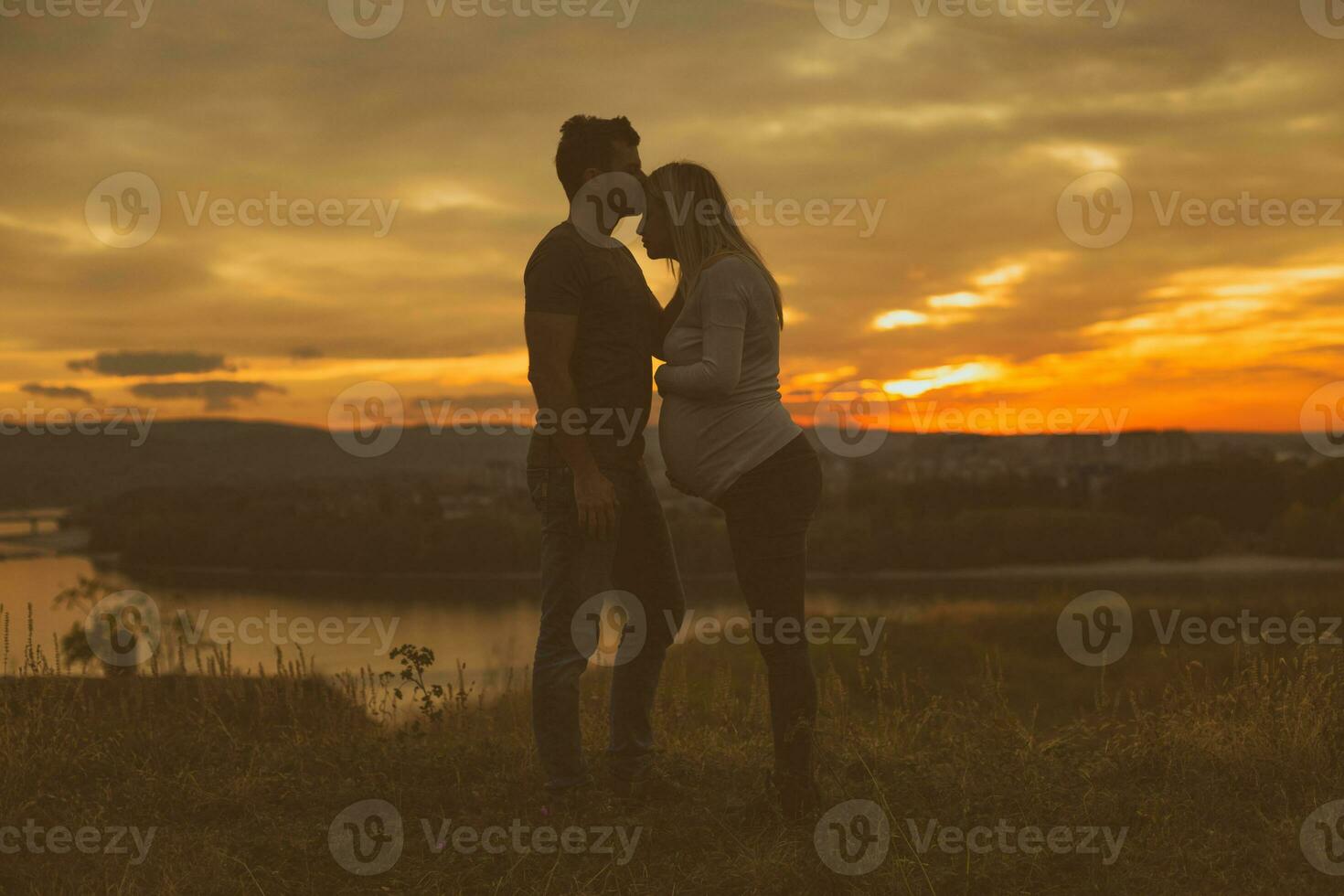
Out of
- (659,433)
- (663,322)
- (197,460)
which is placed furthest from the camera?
(197,460)

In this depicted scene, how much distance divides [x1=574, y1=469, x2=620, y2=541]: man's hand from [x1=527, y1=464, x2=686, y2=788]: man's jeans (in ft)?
0.22

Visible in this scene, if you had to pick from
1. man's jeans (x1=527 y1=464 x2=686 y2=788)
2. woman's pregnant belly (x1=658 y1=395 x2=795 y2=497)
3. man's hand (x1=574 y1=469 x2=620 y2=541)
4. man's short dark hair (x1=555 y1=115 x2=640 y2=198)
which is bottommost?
man's jeans (x1=527 y1=464 x2=686 y2=788)

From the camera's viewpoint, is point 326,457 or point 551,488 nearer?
point 551,488

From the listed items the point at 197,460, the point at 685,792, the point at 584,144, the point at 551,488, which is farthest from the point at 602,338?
the point at 197,460

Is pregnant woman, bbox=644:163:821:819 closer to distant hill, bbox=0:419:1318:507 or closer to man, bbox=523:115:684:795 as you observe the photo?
man, bbox=523:115:684:795

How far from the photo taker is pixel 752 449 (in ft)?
10.8

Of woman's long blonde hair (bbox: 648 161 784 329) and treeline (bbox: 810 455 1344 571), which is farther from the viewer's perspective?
treeline (bbox: 810 455 1344 571)

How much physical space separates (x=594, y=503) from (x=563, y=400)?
0.37 metres

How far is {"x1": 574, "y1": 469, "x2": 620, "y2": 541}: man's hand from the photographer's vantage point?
3428mm

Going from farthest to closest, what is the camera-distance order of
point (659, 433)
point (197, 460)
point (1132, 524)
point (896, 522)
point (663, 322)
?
point (896, 522) < point (1132, 524) < point (197, 460) < point (663, 322) < point (659, 433)

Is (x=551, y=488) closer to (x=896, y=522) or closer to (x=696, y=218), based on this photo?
(x=696, y=218)

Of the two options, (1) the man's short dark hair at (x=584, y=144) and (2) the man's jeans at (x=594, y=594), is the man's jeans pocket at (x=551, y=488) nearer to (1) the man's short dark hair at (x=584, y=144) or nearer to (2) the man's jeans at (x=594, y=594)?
(2) the man's jeans at (x=594, y=594)

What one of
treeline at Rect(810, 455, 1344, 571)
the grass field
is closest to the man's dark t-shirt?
the grass field

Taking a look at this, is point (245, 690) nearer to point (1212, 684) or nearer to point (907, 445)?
point (1212, 684)
